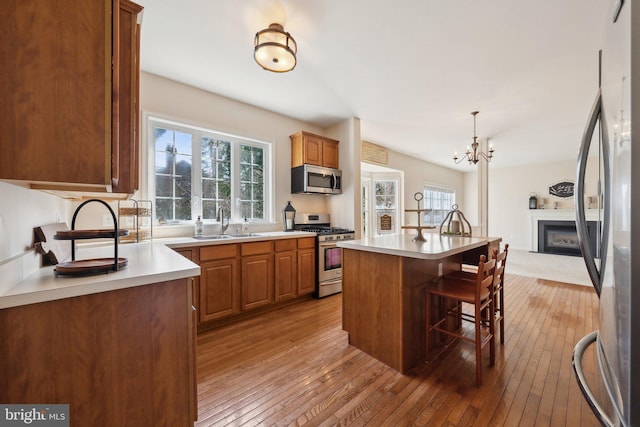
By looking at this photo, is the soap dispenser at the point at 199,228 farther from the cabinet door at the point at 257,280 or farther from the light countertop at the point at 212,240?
the cabinet door at the point at 257,280

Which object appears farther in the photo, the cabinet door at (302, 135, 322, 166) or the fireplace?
the fireplace

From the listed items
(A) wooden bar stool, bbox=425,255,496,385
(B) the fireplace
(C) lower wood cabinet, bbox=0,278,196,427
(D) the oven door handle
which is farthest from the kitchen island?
(B) the fireplace

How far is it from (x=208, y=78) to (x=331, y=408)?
324 cm

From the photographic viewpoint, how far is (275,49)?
1.94m

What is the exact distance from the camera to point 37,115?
876 millimetres

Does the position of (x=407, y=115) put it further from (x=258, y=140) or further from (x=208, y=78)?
(x=208, y=78)

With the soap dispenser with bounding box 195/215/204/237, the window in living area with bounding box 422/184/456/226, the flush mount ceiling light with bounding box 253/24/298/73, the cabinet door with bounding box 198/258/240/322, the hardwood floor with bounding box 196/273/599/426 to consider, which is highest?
the flush mount ceiling light with bounding box 253/24/298/73

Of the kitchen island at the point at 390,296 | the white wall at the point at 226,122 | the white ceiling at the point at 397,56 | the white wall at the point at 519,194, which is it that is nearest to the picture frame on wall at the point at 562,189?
the white wall at the point at 519,194

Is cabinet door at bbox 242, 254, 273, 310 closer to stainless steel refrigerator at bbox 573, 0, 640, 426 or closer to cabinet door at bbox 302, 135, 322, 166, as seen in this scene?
cabinet door at bbox 302, 135, 322, 166

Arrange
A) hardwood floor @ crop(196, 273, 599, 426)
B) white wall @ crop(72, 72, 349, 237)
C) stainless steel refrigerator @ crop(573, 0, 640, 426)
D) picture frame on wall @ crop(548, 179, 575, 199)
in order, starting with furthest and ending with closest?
picture frame on wall @ crop(548, 179, 575, 199) < white wall @ crop(72, 72, 349, 237) < hardwood floor @ crop(196, 273, 599, 426) < stainless steel refrigerator @ crop(573, 0, 640, 426)

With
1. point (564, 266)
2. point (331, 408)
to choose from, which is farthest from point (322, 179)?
point (564, 266)

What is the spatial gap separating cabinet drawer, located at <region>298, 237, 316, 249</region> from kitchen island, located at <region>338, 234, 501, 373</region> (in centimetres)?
110

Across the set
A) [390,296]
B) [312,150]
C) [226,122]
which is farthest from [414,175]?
[390,296]

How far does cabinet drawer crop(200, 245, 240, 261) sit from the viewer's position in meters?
2.40
